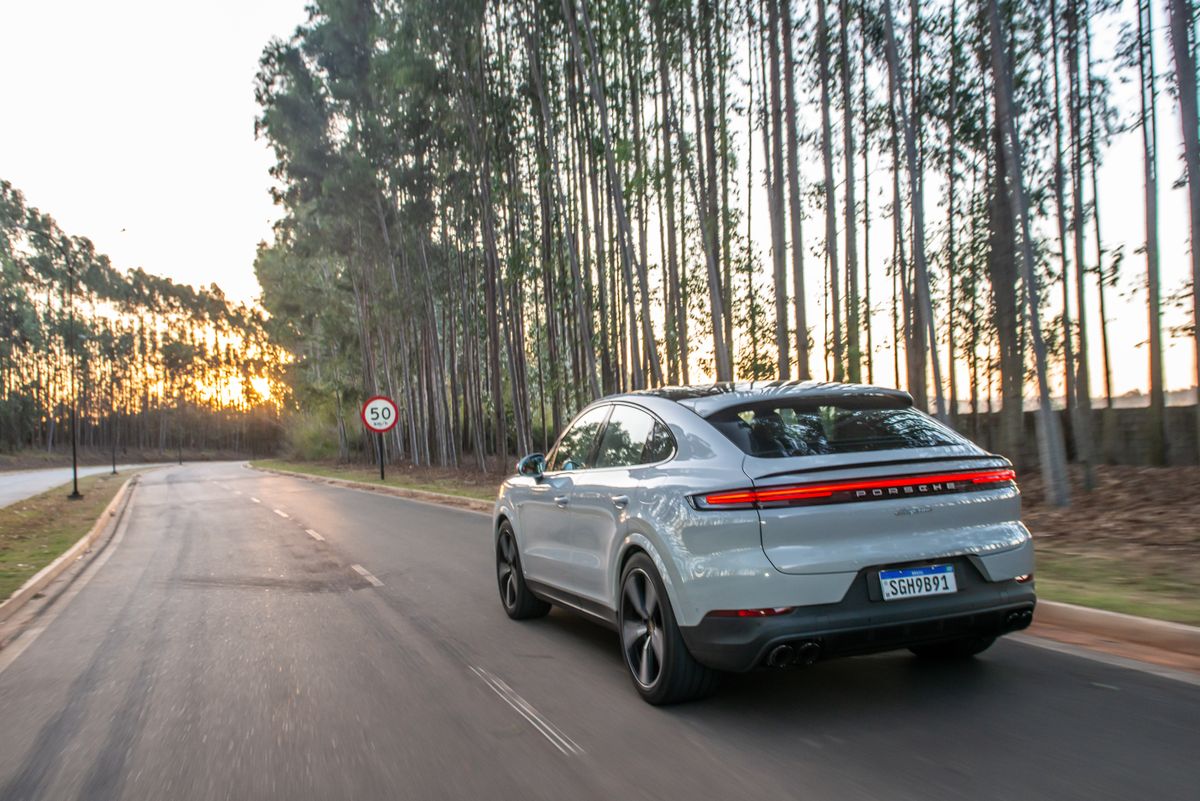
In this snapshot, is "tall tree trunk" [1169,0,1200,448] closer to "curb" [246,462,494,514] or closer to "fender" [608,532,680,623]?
"fender" [608,532,680,623]

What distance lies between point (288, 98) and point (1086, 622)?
31.6m

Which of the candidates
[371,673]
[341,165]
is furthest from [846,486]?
[341,165]

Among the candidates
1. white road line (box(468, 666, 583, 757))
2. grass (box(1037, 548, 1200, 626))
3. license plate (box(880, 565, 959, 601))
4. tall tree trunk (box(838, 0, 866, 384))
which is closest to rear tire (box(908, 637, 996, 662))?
license plate (box(880, 565, 959, 601))

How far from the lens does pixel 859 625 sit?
4.24 m

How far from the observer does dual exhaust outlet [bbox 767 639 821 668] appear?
13.9 ft

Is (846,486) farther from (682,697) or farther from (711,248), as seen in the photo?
(711,248)

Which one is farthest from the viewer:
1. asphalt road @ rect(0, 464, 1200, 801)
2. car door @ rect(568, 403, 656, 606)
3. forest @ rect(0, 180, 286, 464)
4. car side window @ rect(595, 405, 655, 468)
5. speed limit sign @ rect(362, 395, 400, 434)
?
forest @ rect(0, 180, 286, 464)

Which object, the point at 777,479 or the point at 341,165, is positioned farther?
the point at 341,165

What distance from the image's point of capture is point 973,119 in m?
17.3

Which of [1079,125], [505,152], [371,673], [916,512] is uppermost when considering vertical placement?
[505,152]

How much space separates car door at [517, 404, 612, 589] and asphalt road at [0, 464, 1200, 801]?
0.54m

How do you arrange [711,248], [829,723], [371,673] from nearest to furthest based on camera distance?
[829,723], [371,673], [711,248]

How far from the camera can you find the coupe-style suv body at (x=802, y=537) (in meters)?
4.26

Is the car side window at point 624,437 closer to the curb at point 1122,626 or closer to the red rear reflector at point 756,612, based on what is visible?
the red rear reflector at point 756,612
